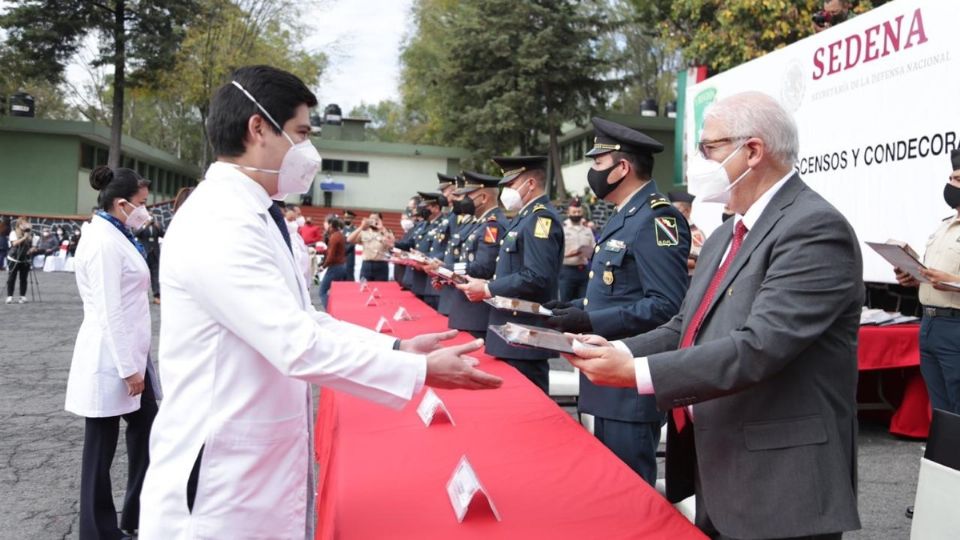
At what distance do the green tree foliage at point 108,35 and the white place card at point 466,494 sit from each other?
92.4 ft

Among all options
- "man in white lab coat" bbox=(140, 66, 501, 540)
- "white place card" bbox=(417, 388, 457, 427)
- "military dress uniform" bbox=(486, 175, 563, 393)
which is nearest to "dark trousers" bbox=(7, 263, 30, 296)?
"military dress uniform" bbox=(486, 175, 563, 393)

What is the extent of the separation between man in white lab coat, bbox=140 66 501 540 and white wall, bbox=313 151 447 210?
38.3 metres

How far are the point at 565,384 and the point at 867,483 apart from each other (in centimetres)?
257

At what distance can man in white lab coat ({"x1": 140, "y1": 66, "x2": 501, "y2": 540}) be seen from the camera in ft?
5.29

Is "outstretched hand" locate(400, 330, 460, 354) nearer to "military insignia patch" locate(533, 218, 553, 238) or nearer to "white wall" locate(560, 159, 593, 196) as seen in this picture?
"military insignia patch" locate(533, 218, 553, 238)

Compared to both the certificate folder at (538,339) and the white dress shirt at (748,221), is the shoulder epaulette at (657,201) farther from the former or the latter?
the certificate folder at (538,339)

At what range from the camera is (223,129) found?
183 centimetres

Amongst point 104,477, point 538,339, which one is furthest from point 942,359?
point 104,477

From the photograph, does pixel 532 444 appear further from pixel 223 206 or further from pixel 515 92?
pixel 515 92

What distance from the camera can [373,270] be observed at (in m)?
12.1

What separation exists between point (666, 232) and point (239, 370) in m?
1.93

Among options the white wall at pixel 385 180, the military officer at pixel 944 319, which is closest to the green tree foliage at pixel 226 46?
the white wall at pixel 385 180

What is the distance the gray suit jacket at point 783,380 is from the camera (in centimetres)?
172

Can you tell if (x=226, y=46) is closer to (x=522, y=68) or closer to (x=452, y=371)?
(x=522, y=68)
